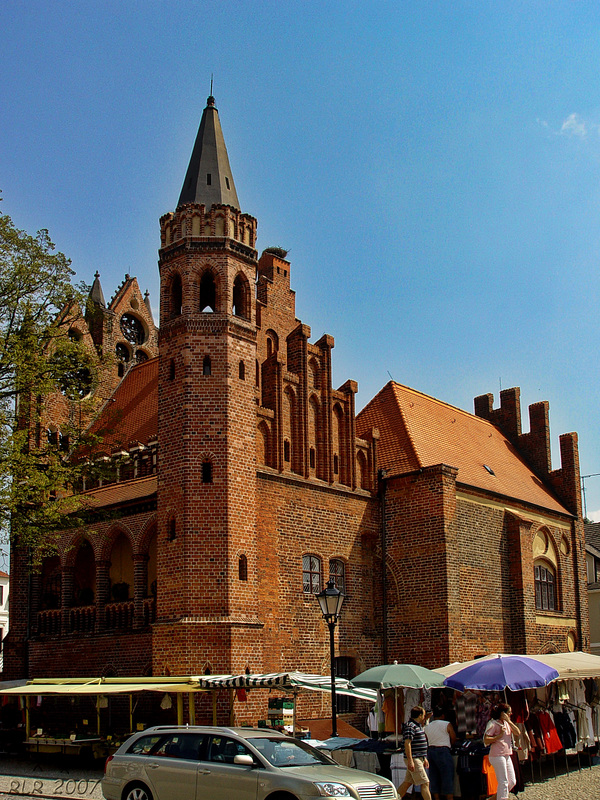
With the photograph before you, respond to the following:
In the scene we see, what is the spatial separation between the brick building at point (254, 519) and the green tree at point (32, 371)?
1768 mm

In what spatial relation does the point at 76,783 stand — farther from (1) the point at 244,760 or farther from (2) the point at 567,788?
(2) the point at 567,788

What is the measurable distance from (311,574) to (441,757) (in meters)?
10.8

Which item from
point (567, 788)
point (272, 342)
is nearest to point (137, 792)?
point (567, 788)

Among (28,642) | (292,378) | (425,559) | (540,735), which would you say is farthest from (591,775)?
(28,642)

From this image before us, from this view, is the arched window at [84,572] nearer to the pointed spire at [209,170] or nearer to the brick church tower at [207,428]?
the brick church tower at [207,428]

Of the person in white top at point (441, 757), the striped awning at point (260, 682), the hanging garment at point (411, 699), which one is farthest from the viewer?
the hanging garment at point (411, 699)

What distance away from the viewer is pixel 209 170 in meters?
24.7

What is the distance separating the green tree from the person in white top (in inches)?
472

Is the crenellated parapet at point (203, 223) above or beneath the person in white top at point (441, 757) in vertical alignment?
above

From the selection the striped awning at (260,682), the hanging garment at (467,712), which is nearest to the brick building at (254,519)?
the striped awning at (260,682)

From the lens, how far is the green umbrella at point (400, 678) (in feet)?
54.9

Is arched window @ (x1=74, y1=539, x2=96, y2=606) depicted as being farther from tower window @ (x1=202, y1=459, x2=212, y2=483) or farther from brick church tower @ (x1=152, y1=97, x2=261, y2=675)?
tower window @ (x1=202, y1=459, x2=212, y2=483)

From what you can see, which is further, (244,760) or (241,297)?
(241,297)

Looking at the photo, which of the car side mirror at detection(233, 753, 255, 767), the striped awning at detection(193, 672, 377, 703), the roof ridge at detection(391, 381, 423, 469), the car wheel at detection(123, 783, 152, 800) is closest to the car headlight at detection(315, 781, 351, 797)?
the car side mirror at detection(233, 753, 255, 767)
